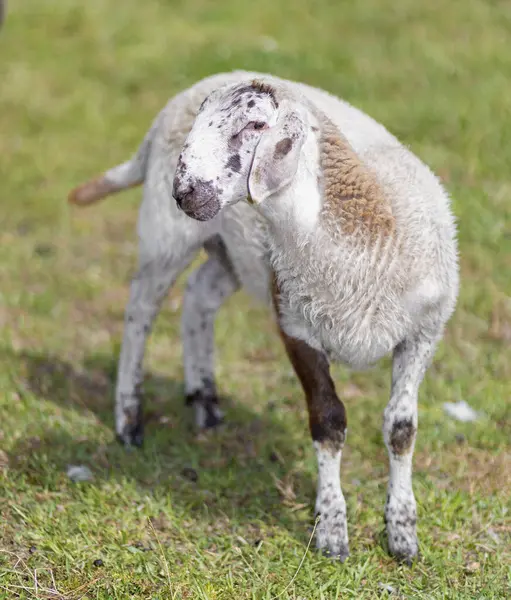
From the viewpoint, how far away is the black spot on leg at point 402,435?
372 centimetres

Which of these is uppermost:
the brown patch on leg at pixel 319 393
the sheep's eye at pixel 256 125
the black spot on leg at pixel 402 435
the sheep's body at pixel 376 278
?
the sheep's eye at pixel 256 125

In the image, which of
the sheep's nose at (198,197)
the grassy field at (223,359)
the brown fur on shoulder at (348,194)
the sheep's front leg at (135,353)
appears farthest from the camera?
the sheep's front leg at (135,353)

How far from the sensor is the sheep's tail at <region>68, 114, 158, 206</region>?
15.4ft

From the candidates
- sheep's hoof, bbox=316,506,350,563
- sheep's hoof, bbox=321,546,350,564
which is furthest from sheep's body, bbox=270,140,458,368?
sheep's hoof, bbox=321,546,350,564

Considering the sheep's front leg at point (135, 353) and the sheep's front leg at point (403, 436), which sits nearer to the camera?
the sheep's front leg at point (403, 436)

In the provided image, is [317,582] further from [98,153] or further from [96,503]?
[98,153]

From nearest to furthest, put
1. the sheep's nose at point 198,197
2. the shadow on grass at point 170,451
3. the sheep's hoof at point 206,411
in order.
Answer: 1. the sheep's nose at point 198,197
2. the shadow on grass at point 170,451
3. the sheep's hoof at point 206,411

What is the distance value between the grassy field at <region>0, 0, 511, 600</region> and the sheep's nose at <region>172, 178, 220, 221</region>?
4.18 ft

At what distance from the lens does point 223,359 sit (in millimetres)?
5516

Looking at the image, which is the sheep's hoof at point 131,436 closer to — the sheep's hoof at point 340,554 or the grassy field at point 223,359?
the grassy field at point 223,359

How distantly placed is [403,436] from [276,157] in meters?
1.29

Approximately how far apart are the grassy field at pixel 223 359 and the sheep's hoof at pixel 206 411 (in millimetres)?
68

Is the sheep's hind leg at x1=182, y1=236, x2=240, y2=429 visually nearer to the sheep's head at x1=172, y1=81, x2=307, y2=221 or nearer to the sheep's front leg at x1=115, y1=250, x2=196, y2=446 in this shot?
the sheep's front leg at x1=115, y1=250, x2=196, y2=446

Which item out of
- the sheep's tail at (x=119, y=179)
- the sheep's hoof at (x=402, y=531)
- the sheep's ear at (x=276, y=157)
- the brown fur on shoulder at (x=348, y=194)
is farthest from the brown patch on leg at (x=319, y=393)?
the sheep's tail at (x=119, y=179)
